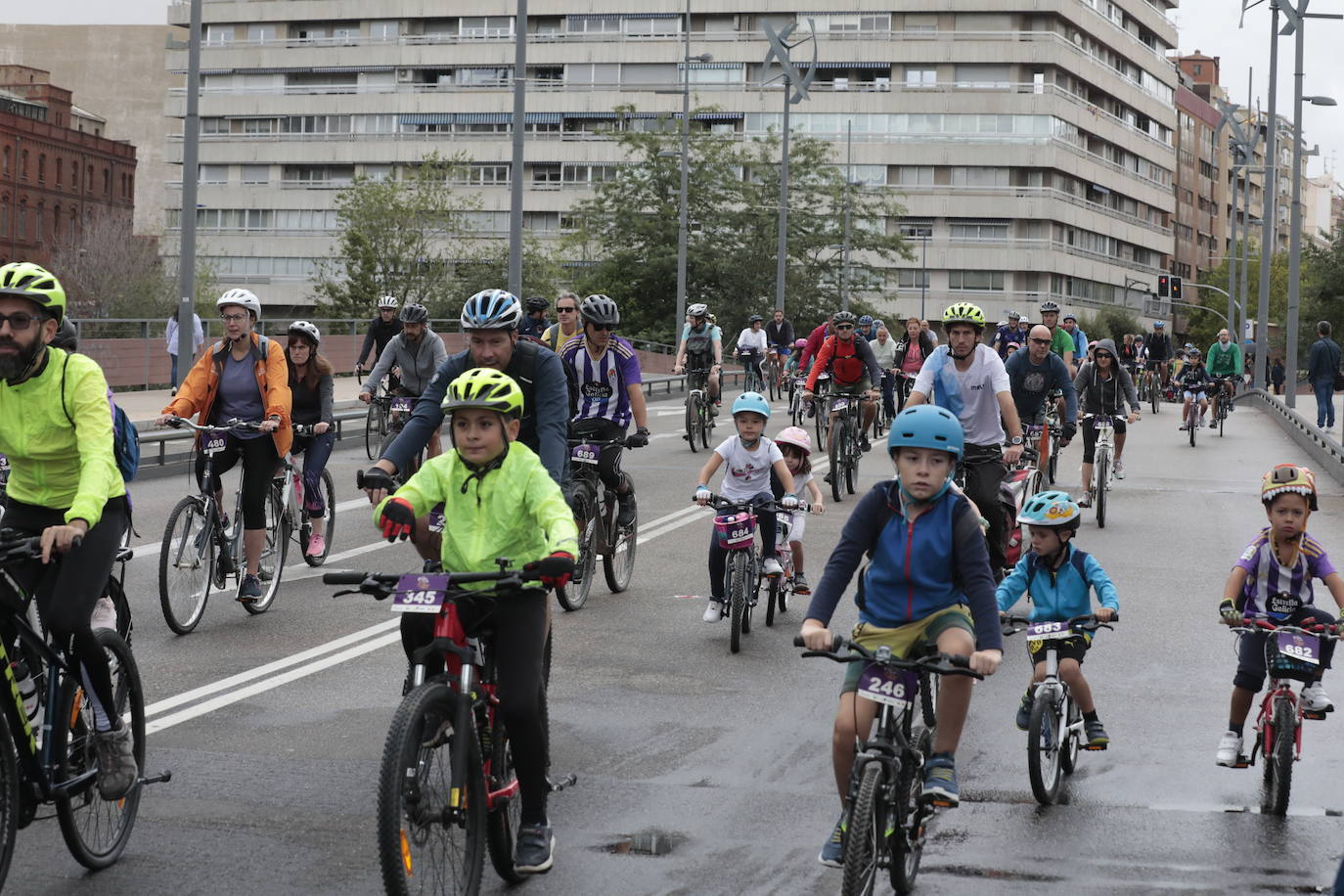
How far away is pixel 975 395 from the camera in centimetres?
1191

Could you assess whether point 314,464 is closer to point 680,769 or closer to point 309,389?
point 309,389

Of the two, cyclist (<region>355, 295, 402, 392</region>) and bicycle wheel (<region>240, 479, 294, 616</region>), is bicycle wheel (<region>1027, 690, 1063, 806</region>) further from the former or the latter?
cyclist (<region>355, 295, 402, 392</region>)

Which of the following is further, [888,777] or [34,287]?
[34,287]

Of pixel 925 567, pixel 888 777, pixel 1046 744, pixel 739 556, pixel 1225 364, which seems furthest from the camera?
pixel 1225 364

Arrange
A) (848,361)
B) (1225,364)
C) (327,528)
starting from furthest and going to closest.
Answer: (1225,364)
(848,361)
(327,528)

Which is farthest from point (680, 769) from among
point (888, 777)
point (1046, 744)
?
point (888, 777)

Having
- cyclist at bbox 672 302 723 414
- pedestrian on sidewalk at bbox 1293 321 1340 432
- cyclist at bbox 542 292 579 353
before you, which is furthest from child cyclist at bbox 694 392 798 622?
pedestrian on sidewalk at bbox 1293 321 1340 432

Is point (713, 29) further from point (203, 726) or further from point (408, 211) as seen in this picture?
point (203, 726)

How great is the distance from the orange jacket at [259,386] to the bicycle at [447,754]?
551cm

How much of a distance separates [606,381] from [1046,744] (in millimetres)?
5689

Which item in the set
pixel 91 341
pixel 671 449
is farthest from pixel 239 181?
pixel 671 449

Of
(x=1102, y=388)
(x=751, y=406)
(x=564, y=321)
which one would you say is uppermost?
(x=564, y=321)

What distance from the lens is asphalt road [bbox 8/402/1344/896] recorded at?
6035 mm

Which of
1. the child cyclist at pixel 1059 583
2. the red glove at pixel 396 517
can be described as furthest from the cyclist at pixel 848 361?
the red glove at pixel 396 517
